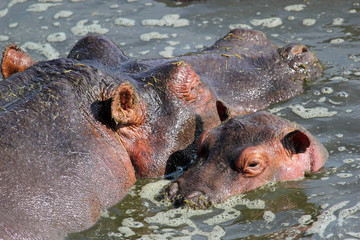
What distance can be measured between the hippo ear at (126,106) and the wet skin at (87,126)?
1 centimetres

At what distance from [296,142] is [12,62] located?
3.23 metres

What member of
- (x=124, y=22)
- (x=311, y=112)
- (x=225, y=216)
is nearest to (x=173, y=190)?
(x=225, y=216)

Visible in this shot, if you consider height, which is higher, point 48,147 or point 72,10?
point 48,147

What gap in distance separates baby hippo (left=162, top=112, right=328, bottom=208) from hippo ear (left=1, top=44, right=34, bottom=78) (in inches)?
83.9

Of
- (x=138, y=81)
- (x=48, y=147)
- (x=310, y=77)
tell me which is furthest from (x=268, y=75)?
(x=48, y=147)

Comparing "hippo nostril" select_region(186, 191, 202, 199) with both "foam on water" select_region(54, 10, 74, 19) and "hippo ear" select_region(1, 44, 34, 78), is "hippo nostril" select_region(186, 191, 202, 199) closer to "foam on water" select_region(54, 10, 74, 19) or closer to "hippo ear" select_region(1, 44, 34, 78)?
"hippo ear" select_region(1, 44, 34, 78)

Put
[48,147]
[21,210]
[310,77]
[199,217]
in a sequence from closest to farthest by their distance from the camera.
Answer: [21,210] → [48,147] → [199,217] → [310,77]

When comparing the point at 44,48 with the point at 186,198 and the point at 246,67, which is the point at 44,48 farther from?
the point at 186,198

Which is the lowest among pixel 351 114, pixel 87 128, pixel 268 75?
pixel 351 114

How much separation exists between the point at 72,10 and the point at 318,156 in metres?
7.45

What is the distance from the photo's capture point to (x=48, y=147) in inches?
225

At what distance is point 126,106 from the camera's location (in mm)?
6219

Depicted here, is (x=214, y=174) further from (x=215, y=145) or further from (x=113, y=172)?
(x=113, y=172)

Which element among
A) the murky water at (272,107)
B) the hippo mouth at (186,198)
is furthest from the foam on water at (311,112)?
the hippo mouth at (186,198)
